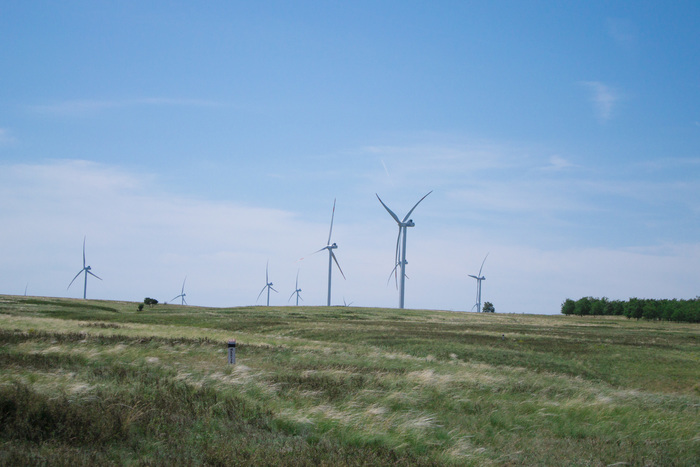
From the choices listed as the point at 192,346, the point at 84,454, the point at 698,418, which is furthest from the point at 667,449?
the point at 192,346

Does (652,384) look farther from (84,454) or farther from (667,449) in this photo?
(84,454)

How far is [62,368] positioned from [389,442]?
8.94m

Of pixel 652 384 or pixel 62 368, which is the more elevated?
pixel 62 368

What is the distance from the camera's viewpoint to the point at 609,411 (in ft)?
49.6

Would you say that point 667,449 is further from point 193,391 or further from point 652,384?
point 652,384

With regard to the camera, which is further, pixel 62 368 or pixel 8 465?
pixel 62 368

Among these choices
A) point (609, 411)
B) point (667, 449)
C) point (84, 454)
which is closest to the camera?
point (84, 454)

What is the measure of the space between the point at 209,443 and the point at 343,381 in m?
7.42

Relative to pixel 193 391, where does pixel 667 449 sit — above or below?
below

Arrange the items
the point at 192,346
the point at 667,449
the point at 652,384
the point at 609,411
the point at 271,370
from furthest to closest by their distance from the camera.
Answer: the point at 652,384 < the point at 192,346 < the point at 271,370 < the point at 609,411 < the point at 667,449

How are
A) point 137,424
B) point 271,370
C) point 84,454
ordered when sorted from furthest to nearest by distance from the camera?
point 271,370 → point 137,424 → point 84,454

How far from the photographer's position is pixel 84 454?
25.9 ft

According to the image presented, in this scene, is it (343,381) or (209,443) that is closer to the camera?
(209,443)

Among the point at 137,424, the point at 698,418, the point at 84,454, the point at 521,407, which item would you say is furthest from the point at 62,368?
the point at 698,418
